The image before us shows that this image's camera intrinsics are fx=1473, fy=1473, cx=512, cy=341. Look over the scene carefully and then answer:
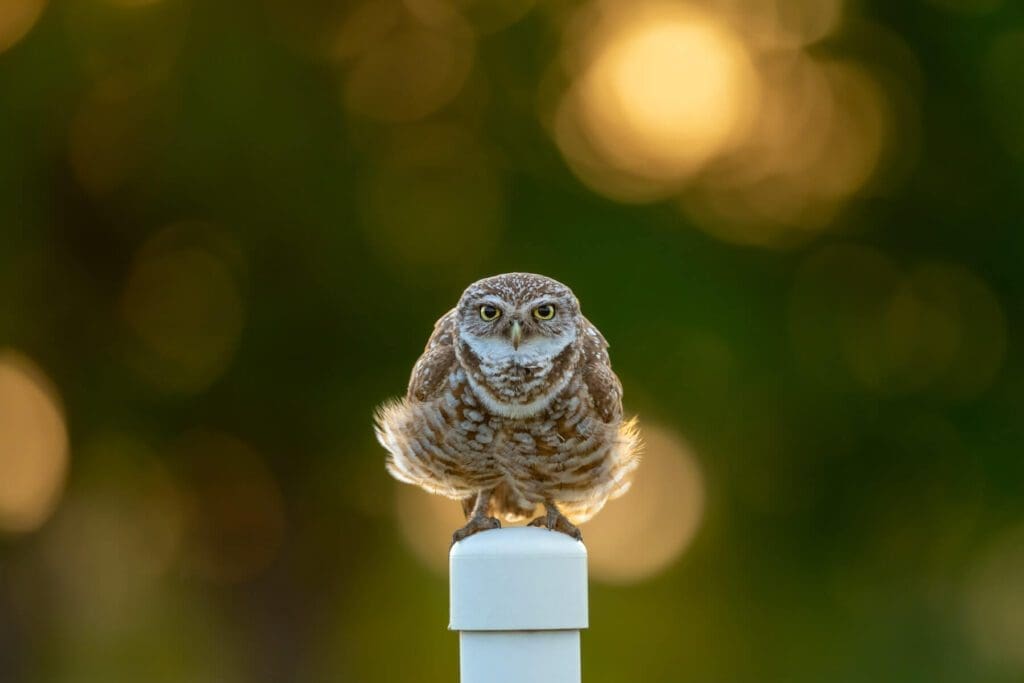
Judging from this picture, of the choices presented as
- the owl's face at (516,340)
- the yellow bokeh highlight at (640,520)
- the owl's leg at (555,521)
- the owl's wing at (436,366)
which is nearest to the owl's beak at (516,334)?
the owl's face at (516,340)

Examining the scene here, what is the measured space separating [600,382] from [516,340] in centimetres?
32

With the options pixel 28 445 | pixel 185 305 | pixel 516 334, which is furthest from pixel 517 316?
pixel 28 445

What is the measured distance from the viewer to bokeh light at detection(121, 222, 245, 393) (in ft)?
33.5

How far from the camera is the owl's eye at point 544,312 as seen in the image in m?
3.99

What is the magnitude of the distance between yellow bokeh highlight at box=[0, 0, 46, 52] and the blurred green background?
0.14 ft

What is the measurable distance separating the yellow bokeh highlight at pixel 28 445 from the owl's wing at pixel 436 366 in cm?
675

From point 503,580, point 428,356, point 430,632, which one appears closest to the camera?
point 503,580

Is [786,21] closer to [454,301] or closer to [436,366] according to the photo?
[454,301]

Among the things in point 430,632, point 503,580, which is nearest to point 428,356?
point 503,580

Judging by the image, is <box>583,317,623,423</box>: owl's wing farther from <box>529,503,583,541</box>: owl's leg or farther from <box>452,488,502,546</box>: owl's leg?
<box>452,488,502,546</box>: owl's leg

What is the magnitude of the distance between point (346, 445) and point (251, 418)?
0.69 metres

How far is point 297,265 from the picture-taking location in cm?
1025

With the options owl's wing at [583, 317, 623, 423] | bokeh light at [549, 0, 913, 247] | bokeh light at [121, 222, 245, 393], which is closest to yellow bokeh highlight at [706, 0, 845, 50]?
bokeh light at [549, 0, 913, 247]

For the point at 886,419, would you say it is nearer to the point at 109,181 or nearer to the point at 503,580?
the point at 109,181
